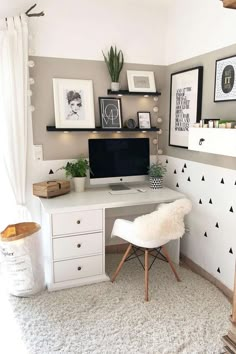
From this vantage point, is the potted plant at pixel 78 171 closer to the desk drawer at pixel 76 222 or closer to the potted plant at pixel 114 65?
the desk drawer at pixel 76 222

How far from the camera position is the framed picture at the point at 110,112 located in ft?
9.84

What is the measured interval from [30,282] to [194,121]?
1.91 m

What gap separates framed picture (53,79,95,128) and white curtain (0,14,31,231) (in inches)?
11.2

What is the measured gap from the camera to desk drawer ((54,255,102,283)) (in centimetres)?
251

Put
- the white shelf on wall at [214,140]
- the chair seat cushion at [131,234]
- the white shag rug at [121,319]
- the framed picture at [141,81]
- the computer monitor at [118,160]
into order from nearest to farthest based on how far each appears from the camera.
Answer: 1. the white shag rug at [121,319]
2. the white shelf on wall at [214,140]
3. the chair seat cushion at [131,234]
4. the computer monitor at [118,160]
5. the framed picture at [141,81]

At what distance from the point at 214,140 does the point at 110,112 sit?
3.94ft

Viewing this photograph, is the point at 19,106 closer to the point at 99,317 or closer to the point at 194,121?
the point at 194,121

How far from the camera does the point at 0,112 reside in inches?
104

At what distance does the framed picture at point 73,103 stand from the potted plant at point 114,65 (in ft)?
0.72

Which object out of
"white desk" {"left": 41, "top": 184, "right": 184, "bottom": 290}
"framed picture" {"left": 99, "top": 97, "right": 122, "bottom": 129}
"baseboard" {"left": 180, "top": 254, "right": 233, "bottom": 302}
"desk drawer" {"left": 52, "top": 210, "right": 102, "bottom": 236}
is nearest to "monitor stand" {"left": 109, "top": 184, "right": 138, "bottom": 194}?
"white desk" {"left": 41, "top": 184, "right": 184, "bottom": 290}

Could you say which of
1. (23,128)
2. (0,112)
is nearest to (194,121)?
(23,128)

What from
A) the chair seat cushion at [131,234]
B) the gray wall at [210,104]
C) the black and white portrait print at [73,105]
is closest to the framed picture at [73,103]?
→ the black and white portrait print at [73,105]

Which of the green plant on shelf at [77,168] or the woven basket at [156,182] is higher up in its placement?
the green plant on shelf at [77,168]

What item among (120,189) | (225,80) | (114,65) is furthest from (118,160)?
(225,80)
